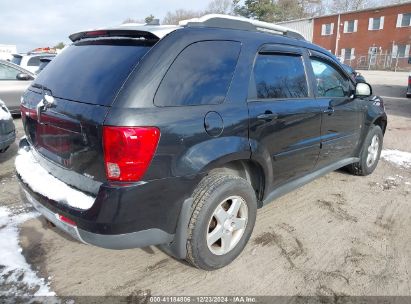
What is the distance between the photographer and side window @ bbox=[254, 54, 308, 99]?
2.88 meters

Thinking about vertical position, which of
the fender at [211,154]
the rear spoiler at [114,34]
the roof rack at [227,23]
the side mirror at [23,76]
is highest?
the roof rack at [227,23]

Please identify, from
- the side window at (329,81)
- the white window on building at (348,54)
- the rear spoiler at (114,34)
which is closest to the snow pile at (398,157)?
the side window at (329,81)

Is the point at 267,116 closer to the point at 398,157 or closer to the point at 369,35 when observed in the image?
the point at 398,157

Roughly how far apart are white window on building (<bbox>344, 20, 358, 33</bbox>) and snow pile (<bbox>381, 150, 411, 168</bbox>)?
140ft

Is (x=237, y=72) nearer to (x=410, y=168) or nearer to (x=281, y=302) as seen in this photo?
(x=281, y=302)

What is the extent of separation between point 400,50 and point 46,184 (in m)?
45.0

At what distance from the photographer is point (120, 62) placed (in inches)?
91.4

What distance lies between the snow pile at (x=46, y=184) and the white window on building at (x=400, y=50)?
44.0m

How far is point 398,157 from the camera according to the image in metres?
5.80

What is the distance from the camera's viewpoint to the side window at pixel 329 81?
3.64m

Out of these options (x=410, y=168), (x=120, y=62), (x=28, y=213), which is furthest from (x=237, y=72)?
(x=410, y=168)

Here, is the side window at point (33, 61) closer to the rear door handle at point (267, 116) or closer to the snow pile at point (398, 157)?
the snow pile at point (398, 157)

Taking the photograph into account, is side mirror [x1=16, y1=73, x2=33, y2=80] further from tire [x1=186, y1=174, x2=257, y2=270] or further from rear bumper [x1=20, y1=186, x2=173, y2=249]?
tire [x1=186, y1=174, x2=257, y2=270]

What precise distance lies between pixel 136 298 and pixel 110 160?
41.5 inches
